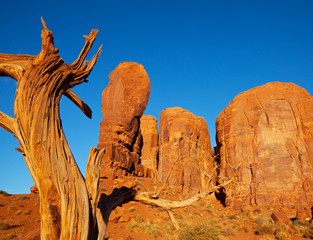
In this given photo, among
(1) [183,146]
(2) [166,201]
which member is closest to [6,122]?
(2) [166,201]

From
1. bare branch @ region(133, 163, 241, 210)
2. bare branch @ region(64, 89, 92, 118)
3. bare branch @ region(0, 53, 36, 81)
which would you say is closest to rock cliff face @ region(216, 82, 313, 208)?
bare branch @ region(133, 163, 241, 210)

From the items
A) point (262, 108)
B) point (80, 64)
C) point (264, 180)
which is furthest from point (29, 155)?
point (262, 108)

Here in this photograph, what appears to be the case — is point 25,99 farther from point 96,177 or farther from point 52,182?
point 96,177

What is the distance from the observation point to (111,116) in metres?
33.5

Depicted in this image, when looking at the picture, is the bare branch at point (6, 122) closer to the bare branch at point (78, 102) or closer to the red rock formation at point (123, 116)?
the bare branch at point (78, 102)

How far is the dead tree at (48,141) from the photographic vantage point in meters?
3.50

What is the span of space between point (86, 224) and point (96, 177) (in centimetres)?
96

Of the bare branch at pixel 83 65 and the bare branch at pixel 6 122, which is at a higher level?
the bare branch at pixel 83 65

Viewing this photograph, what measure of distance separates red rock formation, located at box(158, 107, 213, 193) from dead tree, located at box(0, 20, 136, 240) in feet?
125

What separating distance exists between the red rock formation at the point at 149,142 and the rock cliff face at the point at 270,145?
52.3 feet

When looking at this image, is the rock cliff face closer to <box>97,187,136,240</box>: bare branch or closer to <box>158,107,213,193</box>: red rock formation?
<box>158,107,213,193</box>: red rock formation

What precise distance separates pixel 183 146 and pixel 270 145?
1718 centimetres

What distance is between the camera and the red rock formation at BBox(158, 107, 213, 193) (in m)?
42.5

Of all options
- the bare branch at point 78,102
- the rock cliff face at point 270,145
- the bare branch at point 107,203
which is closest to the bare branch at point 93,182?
the bare branch at point 107,203
